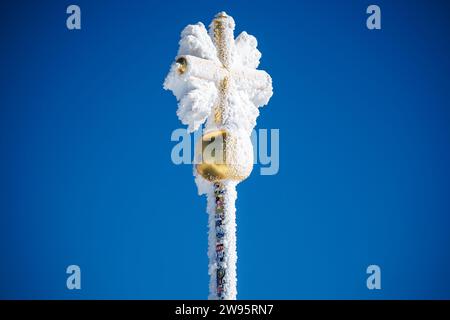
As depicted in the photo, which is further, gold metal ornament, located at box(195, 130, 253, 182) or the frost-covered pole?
gold metal ornament, located at box(195, 130, 253, 182)

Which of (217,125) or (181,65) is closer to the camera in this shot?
(181,65)

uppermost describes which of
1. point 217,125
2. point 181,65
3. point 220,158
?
point 181,65

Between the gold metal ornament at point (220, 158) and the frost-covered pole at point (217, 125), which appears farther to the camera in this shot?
Answer: the gold metal ornament at point (220, 158)

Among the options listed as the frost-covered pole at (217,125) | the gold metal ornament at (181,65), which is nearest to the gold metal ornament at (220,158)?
the frost-covered pole at (217,125)

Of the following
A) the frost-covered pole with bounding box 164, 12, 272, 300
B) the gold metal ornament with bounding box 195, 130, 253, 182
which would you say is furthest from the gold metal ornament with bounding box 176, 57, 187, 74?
the gold metal ornament with bounding box 195, 130, 253, 182

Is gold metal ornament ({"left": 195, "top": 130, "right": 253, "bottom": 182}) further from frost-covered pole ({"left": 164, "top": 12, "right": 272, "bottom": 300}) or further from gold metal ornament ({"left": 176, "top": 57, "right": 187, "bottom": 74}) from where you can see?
gold metal ornament ({"left": 176, "top": 57, "right": 187, "bottom": 74})

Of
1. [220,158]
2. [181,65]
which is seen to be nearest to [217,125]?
[220,158]

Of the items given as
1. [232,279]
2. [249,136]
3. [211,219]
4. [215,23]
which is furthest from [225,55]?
[232,279]

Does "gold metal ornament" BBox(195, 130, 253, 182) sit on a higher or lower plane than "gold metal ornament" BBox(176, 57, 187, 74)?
lower

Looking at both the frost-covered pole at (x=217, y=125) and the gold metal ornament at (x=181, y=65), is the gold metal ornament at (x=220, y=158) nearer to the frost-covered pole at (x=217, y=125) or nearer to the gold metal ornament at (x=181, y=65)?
the frost-covered pole at (x=217, y=125)

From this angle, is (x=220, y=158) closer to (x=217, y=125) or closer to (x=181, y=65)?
(x=217, y=125)
